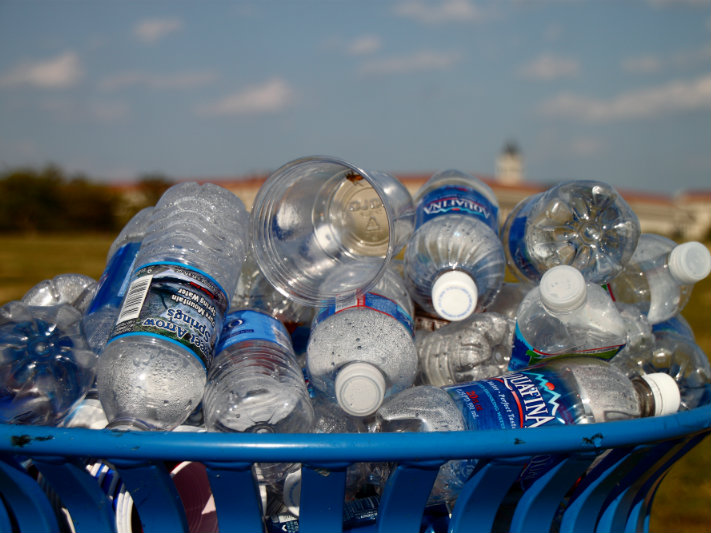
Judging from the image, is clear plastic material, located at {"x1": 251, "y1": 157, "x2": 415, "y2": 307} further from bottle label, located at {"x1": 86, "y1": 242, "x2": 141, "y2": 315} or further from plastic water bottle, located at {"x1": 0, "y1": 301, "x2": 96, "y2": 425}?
plastic water bottle, located at {"x1": 0, "y1": 301, "x2": 96, "y2": 425}

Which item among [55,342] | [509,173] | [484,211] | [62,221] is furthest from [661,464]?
[509,173]

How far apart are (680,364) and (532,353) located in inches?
24.3

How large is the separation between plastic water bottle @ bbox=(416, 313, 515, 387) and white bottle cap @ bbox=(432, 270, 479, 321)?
9.0 inches

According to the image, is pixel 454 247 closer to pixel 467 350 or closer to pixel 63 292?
pixel 467 350

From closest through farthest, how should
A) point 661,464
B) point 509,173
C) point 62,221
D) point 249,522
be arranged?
point 249,522 → point 661,464 → point 62,221 → point 509,173

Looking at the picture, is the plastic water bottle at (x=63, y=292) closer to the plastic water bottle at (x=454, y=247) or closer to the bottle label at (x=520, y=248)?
the plastic water bottle at (x=454, y=247)

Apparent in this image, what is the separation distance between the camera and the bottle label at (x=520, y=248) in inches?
75.9

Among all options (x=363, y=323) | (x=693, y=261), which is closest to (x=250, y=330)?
(x=363, y=323)

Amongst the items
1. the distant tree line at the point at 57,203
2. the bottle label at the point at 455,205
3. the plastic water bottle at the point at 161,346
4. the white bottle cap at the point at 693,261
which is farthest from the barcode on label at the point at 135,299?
the distant tree line at the point at 57,203

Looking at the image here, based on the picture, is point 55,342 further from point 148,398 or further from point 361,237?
point 361,237

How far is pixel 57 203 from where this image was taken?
1788 inches

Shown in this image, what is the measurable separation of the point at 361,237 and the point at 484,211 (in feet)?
1.43

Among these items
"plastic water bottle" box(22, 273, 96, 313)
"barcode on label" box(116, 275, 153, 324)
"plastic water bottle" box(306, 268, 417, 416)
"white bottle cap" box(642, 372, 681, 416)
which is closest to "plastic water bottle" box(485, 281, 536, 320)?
"plastic water bottle" box(306, 268, 417, 416)

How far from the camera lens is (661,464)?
1.29 m
